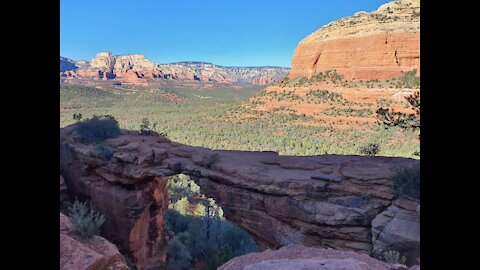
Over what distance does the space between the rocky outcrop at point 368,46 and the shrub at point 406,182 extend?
2568 cm

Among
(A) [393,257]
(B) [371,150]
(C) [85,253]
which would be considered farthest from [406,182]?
(B) [371,150]

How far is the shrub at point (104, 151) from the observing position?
319 inches

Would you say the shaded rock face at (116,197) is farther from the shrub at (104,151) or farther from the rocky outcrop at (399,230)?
the rocky outcrop at (399,230)

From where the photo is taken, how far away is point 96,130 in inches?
357

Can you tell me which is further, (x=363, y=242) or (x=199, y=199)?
(x=199, y=199)

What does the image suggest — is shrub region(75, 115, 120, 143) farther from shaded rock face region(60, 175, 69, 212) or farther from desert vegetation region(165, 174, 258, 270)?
desert vegetation region(165, 174, 258, 270)

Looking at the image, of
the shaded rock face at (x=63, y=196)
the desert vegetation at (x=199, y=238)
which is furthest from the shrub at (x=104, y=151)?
the desert vegetation at (x=199, y=238)

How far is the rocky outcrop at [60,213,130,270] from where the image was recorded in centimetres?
479

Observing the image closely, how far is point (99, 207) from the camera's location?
324 inches

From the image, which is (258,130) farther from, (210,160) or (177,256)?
(210,160)

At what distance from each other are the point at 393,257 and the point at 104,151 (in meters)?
6.52

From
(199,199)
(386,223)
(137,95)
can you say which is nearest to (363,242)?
(386,223)
